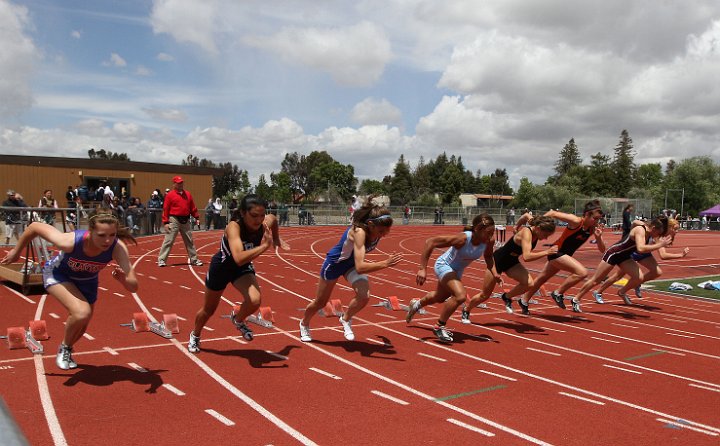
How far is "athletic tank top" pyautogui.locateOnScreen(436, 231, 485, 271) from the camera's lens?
25.5ft

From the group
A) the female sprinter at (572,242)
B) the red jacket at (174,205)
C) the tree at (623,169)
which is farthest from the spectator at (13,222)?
the tree at (623,169)

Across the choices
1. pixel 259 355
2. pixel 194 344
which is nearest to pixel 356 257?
pixel 259 355

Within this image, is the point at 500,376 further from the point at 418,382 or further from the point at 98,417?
the point at 98,417

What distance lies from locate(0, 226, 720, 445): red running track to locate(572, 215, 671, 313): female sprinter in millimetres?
1198

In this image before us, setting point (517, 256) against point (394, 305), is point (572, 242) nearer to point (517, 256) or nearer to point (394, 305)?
point (517, 256)

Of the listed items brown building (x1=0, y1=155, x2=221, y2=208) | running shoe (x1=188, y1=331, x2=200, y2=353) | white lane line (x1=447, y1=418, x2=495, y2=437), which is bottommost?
white lane line (x1=447, y1=418, x2=495, y2=437)

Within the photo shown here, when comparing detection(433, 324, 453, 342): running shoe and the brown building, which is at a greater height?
the brown building

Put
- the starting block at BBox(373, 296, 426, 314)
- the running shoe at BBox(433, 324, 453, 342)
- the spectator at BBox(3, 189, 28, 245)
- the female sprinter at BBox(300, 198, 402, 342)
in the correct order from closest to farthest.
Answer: the female sprinter at BBox(300, 198, 402, 342), the running shoe at BBox(433, 324, 453, 342), the starting block at BBox(373, 296, 426, 314), the spectator at BBox(3, 189, 28, 245)

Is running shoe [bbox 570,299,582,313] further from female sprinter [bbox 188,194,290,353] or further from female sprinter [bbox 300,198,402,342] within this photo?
female sprinter [bbox 188,194,290,353]

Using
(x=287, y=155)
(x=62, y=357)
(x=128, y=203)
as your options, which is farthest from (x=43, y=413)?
(x=287, y=155)

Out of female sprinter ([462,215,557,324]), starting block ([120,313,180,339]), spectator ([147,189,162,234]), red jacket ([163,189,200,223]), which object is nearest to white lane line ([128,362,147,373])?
starting block ([120,313,180,339])

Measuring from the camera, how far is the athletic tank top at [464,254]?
7776mm

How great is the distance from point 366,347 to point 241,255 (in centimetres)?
225

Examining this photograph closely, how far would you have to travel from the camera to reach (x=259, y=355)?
6.63m
